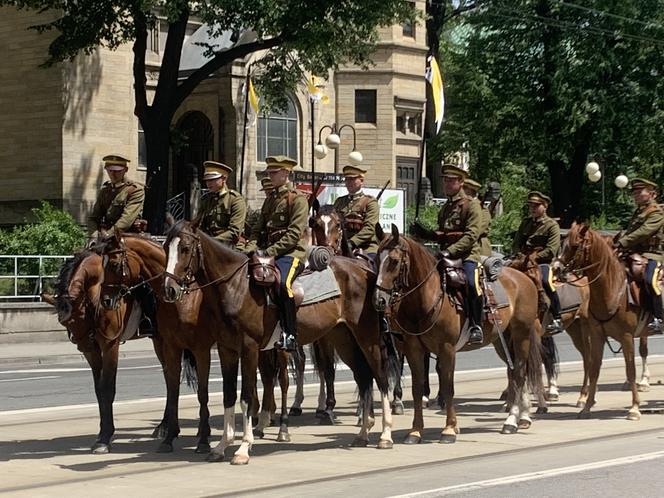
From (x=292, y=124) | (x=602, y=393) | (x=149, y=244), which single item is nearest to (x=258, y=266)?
(x=149, y=244)

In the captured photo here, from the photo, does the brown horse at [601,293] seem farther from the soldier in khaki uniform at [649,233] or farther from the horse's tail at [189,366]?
the horse's tail at [189,366]

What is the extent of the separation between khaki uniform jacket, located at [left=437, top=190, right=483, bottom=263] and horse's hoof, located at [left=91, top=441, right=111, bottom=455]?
4389 millimetres

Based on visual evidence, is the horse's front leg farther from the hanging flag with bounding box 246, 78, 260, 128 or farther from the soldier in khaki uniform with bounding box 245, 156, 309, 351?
the hanging flag with bounding box 246, 78, 260, 128

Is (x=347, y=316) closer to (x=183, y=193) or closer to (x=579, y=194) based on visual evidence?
(x=183, y=193)

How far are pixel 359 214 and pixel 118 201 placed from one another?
3638 millimetres

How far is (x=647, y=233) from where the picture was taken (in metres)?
17.6

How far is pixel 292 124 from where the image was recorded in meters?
52.2

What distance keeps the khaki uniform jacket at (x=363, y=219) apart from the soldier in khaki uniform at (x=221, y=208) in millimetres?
2820

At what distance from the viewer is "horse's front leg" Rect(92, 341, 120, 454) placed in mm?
13844

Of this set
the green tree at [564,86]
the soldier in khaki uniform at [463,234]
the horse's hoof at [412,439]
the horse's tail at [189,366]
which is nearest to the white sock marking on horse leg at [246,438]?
the horse's hoof at [412,439]

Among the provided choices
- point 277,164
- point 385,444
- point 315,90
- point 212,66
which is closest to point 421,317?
point 385,444

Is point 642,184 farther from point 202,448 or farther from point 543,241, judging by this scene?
point 202,448

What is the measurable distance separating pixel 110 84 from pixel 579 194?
20.8 metres

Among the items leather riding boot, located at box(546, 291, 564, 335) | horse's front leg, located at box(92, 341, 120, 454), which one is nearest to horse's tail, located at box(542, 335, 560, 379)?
leather riding boot, located at box(546, 291, 564, 335)
